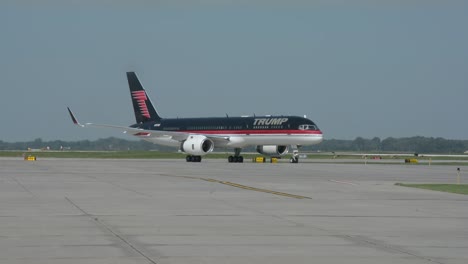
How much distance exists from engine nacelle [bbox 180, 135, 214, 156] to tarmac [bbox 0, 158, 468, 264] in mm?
36036

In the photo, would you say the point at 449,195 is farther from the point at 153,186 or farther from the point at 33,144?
the point at 33,144

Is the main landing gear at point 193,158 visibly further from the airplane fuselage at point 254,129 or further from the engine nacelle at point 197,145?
the airplane fuselage at point 254,129

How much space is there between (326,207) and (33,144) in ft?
488

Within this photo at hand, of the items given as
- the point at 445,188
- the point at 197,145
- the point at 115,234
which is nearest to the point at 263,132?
the point at 197,145

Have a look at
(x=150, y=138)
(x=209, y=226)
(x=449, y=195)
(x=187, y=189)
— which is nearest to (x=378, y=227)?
(x=209, y=226)

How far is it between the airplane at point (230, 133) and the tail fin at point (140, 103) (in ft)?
0.77

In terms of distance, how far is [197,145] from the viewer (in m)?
64.2

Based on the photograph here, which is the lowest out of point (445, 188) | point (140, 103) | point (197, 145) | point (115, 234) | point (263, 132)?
point (115, 234)

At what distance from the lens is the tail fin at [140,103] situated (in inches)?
2906

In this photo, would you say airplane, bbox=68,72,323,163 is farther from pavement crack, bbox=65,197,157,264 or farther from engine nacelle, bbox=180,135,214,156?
pavement crack, bbox=65,197,157,264

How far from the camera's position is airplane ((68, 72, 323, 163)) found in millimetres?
62000

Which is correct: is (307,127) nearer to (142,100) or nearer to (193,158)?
(193,158)

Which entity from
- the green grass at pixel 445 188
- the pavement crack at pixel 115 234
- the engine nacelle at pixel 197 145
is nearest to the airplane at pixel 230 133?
the engine nacelle at pixel 197 145

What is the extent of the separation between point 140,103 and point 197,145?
40.1 feet
